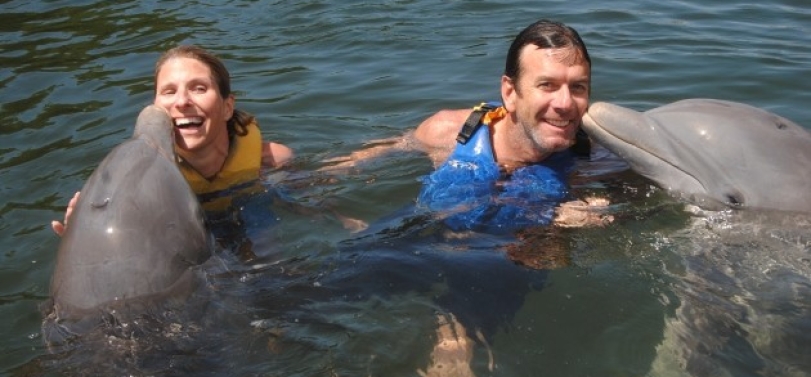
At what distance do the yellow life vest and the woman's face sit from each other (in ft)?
0.82

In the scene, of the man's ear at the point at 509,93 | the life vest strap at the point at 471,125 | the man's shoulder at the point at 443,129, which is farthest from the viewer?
the man's shoulder at the point at 443,129

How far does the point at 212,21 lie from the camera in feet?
40.9

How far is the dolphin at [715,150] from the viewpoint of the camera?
18.3 ft

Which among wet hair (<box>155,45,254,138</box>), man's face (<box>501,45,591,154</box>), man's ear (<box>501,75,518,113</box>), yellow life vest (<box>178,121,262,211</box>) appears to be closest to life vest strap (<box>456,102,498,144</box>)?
man's ear (<box>501,75,518,113</box>)

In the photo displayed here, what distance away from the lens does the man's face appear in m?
5.75

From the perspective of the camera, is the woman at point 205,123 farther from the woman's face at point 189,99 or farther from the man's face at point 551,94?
the man's face at point 551,94

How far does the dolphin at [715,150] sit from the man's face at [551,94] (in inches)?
5.8

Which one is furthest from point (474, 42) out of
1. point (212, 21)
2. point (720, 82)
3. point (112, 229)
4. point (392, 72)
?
point (112, 229)

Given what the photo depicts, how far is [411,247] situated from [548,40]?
158cm

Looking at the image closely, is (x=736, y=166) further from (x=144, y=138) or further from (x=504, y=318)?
(x=144, y=138)

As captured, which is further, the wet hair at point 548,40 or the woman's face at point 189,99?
the woman's face at point 189,99

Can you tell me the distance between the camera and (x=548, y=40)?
579cm

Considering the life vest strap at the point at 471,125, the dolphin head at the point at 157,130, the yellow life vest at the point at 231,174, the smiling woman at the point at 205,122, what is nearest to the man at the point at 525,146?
the life vest strap at the point at 471,125

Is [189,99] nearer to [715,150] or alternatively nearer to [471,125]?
[471,125]
